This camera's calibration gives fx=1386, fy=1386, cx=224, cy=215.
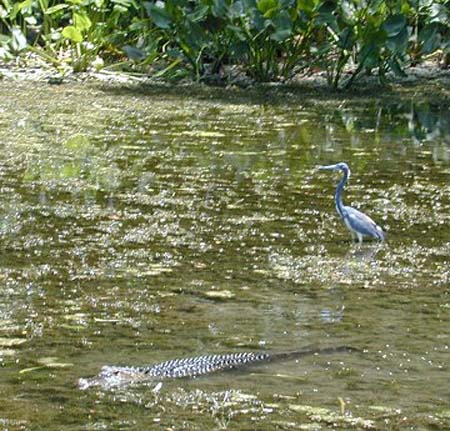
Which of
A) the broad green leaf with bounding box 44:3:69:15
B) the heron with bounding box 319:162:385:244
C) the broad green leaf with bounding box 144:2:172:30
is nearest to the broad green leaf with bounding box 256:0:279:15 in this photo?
→ the broad green leaf with bounding box 144:2:172:30

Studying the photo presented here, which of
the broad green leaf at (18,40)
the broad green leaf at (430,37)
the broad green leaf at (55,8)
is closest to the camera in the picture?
the broad green leaf at (430,37)

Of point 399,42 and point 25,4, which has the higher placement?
point 25,4

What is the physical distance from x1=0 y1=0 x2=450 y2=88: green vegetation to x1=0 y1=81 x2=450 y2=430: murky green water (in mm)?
1192

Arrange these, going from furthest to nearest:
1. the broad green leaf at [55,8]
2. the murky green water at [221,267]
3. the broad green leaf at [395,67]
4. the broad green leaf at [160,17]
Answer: the broad green leaf at [55,8] < the broad green leaf at [160,17] < the broad green leaf at [395,67] < the murky green water at [221,267]

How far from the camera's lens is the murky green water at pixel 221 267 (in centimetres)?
400

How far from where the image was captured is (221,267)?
221 inches

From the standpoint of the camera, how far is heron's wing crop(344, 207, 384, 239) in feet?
19.7

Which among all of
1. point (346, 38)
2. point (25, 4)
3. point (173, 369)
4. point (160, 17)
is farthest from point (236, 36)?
point (173, 369)

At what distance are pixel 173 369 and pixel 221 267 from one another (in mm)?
1493

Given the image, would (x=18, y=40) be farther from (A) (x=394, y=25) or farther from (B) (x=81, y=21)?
(A) (x=394, y=25)

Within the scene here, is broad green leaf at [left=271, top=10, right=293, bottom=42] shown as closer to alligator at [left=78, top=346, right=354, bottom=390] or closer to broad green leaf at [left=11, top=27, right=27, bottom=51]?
broad green leaf at [left=11, top=27, right=27, bottom=51]

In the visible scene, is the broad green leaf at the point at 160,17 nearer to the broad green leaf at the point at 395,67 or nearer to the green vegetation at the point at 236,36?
the green vegetation at the point at 236,36

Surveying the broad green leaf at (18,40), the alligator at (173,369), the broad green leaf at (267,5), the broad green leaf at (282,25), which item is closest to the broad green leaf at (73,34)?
the broad green leaf at (18,40)

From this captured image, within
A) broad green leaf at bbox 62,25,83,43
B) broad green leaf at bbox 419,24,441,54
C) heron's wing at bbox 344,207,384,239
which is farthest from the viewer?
broad green leaf at bbox 62,25,83,43
